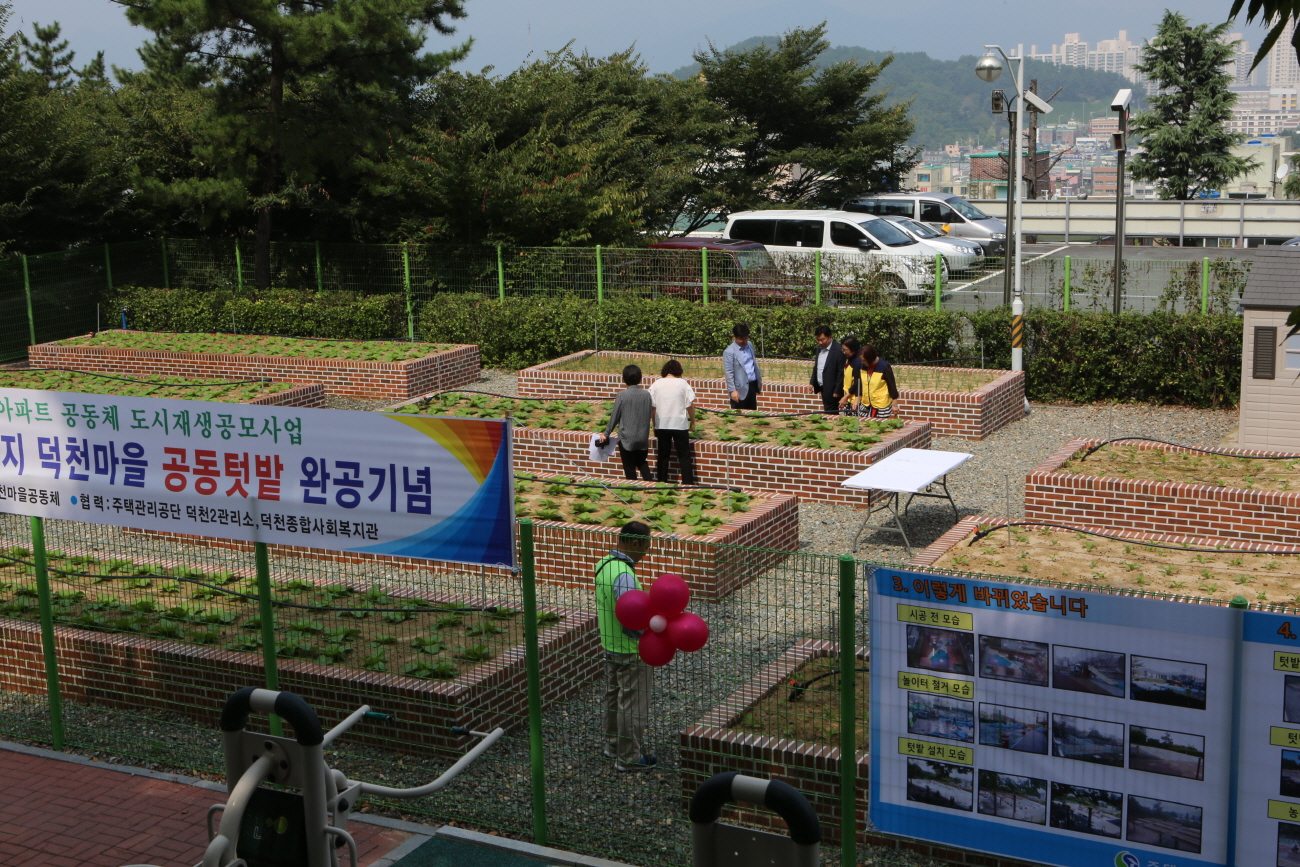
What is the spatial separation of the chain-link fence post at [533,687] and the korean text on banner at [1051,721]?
178cm

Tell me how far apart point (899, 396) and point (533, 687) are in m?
9.67

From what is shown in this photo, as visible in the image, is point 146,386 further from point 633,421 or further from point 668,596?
point 668,596

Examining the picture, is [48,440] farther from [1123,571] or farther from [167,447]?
[1123,571]

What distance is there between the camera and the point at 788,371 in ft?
58.3

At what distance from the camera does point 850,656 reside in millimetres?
5582

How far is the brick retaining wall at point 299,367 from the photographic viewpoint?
61.8ft

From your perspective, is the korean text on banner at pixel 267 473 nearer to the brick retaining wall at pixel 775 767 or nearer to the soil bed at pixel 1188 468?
the brick retaining wall at pixel 775 767

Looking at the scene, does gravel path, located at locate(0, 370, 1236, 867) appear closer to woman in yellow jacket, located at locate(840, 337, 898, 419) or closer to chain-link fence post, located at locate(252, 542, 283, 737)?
chain-link fence post, located at locate(252, 542, 283, 737)

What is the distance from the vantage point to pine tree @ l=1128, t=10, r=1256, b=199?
140 ft

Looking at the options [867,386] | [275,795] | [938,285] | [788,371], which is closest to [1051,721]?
[275,795]

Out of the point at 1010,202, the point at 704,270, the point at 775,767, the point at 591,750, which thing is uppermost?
the point at 1010,202

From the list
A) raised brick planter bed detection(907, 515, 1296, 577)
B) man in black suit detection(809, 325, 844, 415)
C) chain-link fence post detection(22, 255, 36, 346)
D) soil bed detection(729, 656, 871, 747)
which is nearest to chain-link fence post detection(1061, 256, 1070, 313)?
man in black suit detection(809, 325, 844, 415)

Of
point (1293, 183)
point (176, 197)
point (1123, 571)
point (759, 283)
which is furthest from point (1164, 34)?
point (1123, 571)

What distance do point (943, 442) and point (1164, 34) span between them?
111ft
